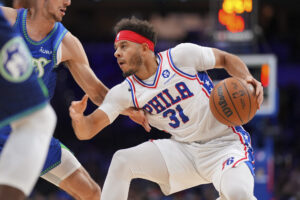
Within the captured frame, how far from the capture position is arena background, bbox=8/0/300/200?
10.1 m

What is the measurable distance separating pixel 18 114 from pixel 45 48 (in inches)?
77.9

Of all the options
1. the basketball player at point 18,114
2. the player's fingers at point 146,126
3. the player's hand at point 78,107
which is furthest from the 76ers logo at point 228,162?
the basketball player at point 18,114

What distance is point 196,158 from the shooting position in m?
4.39

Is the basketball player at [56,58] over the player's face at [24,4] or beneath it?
beneath

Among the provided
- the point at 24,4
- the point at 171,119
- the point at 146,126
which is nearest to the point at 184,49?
the point at 171,119

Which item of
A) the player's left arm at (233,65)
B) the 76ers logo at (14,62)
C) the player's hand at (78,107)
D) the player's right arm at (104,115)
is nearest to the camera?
the 76ers logo at (14,62)

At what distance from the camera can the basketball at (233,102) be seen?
4.14 m

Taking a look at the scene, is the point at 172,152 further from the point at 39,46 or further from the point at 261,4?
the point at 261,4

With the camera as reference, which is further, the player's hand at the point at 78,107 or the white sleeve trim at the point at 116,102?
the white sleeve trim at the point at 116,102

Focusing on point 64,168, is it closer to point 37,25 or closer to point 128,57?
point 128,57

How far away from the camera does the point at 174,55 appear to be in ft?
14.7

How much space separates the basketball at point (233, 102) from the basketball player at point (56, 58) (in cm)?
107

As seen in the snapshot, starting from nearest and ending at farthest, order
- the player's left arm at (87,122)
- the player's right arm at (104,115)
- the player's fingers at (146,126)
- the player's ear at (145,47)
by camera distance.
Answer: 1. the player's left arm at (87,122)
2. the player's right arm at (104,115)
3. the player's fingers at (146,126)
4. the player's ear at (145,47)

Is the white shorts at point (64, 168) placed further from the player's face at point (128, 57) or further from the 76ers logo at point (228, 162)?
the 76ers logo at point (228, 162)
